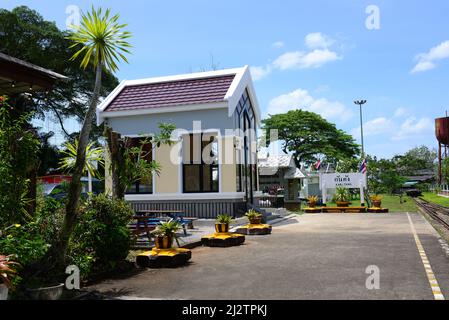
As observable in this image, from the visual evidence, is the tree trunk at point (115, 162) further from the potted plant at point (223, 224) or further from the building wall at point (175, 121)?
the building wall at point (175, 121)

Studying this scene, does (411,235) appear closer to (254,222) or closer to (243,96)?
(254,222)

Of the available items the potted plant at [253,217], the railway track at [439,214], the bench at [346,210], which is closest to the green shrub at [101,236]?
the potted plant at [253,217]

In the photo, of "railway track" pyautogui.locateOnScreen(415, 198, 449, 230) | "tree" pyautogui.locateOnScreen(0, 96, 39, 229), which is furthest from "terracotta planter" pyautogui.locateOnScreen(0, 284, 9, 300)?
"railway track" pyautogui.locateOnScreen(415, 198, 449, 230)

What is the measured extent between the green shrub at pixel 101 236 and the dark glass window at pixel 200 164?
9.30 metres

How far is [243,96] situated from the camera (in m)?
19.2

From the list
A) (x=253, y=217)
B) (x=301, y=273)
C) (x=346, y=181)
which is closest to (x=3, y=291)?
(x=301, y=273)

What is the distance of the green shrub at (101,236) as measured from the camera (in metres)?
7.41

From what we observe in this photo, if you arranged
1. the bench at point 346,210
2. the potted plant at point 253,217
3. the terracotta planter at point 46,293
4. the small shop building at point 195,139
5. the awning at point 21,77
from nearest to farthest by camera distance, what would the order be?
1. the terracotta planter at point 46,293
2. the awning at point 21,77
3. the potted plant at point 253,217
4. the small shop building at point 195,139
5. the bench at point 346,210

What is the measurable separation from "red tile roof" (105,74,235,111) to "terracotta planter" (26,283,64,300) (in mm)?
11911

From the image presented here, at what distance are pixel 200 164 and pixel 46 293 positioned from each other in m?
12.0

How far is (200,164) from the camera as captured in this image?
57.3ft

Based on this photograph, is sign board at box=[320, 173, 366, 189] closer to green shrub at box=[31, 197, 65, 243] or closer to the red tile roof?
the red tile roof
